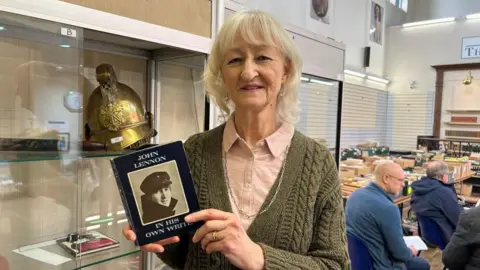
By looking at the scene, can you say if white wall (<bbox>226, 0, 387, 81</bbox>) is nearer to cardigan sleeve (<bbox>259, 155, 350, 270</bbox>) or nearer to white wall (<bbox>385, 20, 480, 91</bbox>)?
white wall (<bbox>385, 20, 480, 91</bbox>)

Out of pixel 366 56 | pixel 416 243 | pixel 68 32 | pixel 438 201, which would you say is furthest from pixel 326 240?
pixel 366 56

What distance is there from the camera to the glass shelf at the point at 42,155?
1191 millimetres

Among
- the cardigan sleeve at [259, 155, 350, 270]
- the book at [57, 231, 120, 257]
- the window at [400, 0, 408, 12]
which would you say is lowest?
the book at [57, 231, 120, 257]

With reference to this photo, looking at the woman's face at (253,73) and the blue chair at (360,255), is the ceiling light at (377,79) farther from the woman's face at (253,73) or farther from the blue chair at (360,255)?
the woman's face at (253,73)

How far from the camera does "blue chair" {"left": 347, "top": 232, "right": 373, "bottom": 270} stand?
8.93 feet

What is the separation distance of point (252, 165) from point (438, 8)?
34.2 ft

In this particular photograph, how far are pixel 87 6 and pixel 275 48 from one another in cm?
62

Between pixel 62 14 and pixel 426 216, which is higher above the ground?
pixel 62 14

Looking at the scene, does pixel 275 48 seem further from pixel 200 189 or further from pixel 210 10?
pixel 210 10

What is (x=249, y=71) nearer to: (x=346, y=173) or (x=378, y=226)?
(x=378, y=226)

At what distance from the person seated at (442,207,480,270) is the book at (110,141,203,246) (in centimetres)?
253

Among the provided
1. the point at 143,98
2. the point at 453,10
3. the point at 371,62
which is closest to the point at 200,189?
the point at 143,98

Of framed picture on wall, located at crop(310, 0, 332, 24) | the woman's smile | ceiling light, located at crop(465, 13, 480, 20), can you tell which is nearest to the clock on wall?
the woman's smile

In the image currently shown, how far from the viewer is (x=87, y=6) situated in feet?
3.90
